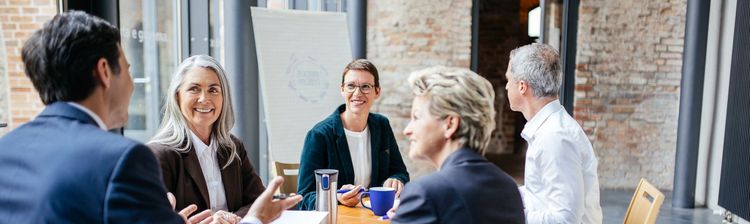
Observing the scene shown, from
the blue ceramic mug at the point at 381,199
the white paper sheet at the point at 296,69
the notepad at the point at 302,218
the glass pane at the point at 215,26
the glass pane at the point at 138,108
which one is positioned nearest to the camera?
the notepad at the point at 302,218

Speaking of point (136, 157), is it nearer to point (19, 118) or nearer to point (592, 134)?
point (19, 118)

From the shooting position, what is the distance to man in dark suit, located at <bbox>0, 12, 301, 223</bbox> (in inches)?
36.3

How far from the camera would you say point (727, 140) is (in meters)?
4.29

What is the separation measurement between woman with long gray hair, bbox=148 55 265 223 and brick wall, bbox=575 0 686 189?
165 inches

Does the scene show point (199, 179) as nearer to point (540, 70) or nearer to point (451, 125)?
point (451, 125)

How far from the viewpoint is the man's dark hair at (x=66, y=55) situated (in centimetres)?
100

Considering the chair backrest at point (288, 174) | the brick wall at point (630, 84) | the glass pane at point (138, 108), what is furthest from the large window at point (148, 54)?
the brick wall at point (630, 84)

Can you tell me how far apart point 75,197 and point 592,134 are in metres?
5.27

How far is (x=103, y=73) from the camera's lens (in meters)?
1.03

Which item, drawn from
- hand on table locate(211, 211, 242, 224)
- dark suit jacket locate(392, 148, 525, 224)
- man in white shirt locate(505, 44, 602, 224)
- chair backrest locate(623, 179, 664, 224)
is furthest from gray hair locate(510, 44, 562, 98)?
hand on table locate(211, 211, 242, 224)

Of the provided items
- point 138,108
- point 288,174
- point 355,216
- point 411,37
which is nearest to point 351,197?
point 355,216

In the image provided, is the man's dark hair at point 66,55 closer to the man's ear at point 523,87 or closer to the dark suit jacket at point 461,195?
the dark suit jacket at point 461,195

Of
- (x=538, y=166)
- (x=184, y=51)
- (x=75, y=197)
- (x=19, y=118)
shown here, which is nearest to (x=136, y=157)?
(x=75, y=197)

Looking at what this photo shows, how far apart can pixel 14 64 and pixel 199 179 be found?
0.99 m
